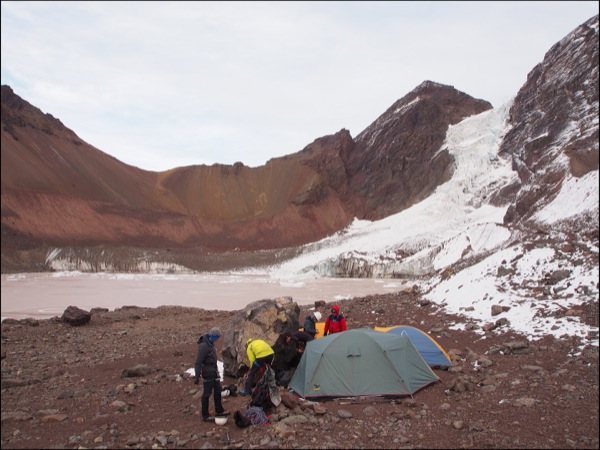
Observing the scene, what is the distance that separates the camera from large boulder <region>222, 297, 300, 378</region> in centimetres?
919

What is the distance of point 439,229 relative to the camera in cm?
5412

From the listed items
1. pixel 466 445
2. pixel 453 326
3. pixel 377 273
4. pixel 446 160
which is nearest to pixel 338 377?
pixel 466 445

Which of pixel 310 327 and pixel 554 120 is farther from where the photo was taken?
pixel 554 120

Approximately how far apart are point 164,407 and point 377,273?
143ft

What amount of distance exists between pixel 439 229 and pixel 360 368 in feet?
160

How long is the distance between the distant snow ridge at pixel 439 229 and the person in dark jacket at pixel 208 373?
31.8 metres

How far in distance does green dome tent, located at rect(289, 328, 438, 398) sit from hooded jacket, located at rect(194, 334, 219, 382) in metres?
1.97

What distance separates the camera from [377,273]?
49.6 meters

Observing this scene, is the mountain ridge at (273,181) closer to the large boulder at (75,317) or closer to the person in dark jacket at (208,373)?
the large boulder at (75,317)

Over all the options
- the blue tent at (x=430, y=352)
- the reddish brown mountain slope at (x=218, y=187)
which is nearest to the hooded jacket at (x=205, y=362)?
the blue tent at (x=430, y=352)

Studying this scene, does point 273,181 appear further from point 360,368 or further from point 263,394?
point 263,394

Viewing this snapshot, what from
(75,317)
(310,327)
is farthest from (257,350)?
(75,317)

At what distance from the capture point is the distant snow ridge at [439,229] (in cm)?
4486

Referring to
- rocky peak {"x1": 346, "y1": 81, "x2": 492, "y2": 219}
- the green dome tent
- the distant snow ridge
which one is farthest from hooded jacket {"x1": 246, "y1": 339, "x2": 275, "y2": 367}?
rocky peak {"x1": 346, "y1": 81, "x2": 492, "y2": 219}
